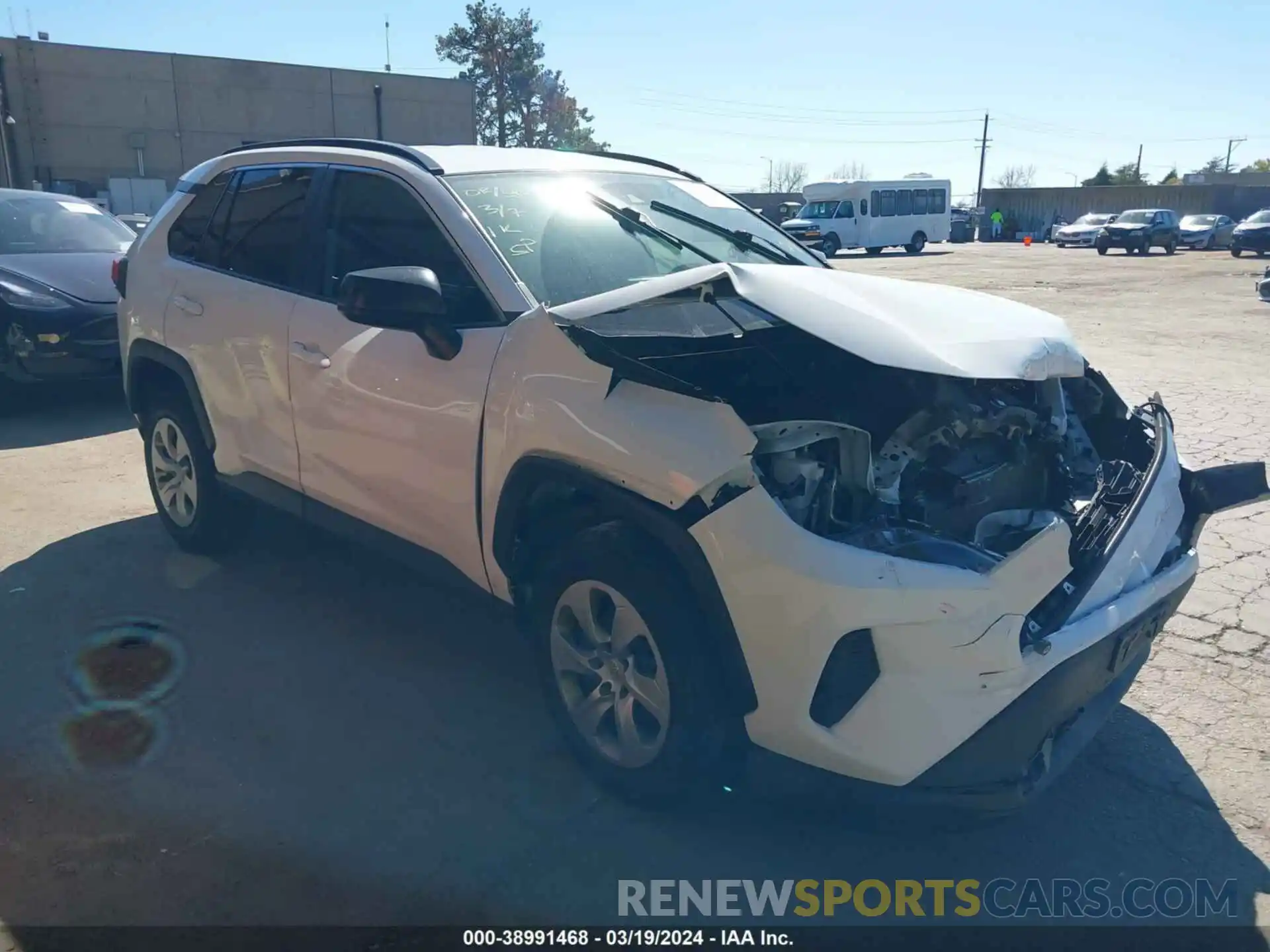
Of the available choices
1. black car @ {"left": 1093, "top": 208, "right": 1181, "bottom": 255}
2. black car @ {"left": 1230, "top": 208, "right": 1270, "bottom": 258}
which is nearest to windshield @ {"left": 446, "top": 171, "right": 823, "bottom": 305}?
black car @ {"left": 1230, "top": 208, "right": 1270, "bottom": 258}

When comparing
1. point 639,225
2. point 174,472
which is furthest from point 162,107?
point 639,225

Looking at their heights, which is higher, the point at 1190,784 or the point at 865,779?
the point at 865,779

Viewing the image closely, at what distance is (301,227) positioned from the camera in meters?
4.14

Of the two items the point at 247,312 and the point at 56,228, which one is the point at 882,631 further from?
the point at 56,228

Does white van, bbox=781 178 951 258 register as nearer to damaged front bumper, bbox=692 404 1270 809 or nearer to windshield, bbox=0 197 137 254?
windshield, bbox=0 197 137 254

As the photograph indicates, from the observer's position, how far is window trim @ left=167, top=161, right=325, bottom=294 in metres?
4.09

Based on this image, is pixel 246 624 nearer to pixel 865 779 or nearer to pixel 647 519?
pixel 647 519

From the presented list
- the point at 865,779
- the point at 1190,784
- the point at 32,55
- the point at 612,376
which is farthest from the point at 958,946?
the point at 32,55

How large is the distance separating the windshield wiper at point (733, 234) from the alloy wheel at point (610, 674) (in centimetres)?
180

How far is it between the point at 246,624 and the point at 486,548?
5.30ft

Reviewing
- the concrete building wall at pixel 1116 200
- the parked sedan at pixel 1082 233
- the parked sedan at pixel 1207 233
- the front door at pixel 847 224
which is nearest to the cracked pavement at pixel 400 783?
the front door at pixel 847 224

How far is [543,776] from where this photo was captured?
3166mm

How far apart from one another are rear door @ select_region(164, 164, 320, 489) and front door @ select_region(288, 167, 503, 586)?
0.16m

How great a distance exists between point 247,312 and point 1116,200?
60283 millimetres
